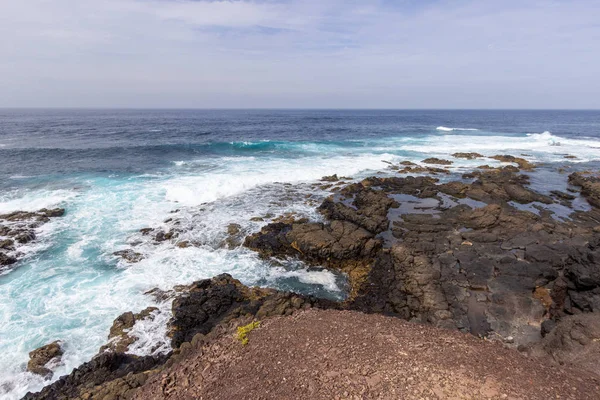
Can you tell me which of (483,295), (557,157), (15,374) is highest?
(557,157)

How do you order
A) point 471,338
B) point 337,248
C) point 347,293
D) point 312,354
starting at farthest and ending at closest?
point 337,248, point 347,293, point 471,338, point 312,354

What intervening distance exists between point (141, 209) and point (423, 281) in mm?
17872

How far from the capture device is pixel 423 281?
1284 cm

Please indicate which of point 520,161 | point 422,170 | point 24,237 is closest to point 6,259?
point 24,237

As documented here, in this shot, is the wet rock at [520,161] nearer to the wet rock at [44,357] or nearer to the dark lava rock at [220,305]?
the dark lava rock at [220,305]

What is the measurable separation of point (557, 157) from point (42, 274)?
168 ft

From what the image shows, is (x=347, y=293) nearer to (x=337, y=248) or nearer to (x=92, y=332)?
(x=337, y=248)

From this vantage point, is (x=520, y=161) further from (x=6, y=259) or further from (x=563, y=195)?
(x=6, y=259)

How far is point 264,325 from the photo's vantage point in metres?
9.43

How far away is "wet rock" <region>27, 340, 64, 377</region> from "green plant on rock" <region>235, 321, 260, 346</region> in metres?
5.73

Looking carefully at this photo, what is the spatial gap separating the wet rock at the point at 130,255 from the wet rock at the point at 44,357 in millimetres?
5247

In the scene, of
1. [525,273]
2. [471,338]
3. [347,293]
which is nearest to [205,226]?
[347,293]

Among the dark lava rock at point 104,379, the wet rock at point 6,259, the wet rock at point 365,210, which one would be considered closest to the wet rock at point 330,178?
the wet rock at point 365,210

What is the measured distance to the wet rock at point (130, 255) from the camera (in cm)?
1487
